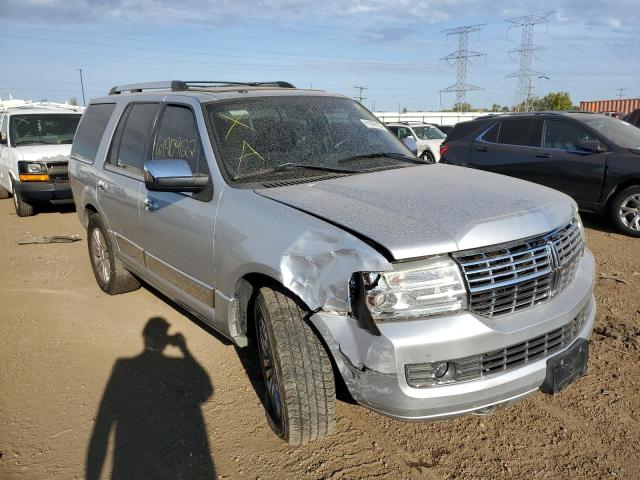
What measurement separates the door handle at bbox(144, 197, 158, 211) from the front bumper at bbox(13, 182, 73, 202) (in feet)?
20.0

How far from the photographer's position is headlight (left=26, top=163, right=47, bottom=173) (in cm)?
904

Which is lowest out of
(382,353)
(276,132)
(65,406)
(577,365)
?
(65,406)

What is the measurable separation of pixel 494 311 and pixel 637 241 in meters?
5.56

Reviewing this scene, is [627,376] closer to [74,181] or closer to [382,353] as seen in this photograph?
[382,353]

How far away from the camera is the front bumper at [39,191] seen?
29.5 ft

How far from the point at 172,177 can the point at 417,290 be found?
1.68 metres

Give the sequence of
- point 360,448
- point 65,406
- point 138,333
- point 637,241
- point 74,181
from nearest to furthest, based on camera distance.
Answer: point 360,448 → point 65,406 → point 138,333 → point 74,181 → point 637,241

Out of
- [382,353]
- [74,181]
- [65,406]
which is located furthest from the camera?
[74,181]

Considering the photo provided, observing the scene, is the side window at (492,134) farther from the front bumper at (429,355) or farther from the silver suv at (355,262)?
the front bumper at (429,355)

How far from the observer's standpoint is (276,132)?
11.8ft

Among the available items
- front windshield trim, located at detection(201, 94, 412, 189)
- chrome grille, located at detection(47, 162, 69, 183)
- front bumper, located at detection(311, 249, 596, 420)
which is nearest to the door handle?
front windshield trim, located at detection(201, 94, 412, 189)

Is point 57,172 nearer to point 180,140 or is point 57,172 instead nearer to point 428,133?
point 180,140

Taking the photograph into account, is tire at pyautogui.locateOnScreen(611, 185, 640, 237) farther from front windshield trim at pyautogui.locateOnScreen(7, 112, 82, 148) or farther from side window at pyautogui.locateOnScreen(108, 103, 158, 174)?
front windshield trim at pyautogui.locateOnScreen(7, 112, 82, 148)

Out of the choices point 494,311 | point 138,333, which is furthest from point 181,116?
point 494,311
